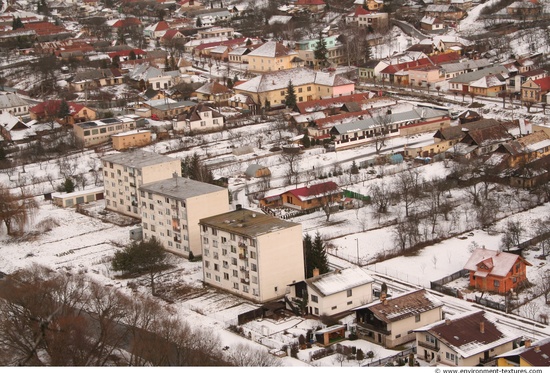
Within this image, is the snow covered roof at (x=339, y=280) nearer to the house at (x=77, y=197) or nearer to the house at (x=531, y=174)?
the house at (x=531, y=174)

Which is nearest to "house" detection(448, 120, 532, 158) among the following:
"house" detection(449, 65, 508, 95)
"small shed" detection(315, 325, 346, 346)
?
"house" detection(449, 65, 508, 95)

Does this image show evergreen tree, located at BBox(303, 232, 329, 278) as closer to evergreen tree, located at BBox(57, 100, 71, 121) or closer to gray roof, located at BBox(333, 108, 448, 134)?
gray roof, located at BBox(333, 108, 448, 134)

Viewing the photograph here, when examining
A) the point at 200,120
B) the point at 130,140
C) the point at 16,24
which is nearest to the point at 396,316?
the point at 130,140

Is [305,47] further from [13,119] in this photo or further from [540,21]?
[13,119]

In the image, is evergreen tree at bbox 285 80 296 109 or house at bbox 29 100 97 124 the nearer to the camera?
house at bbox 29 100 97 124

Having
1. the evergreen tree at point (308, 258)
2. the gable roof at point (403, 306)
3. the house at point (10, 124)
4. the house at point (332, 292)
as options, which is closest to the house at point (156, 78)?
the house at point (10, 124)

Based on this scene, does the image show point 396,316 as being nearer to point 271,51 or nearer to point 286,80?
point 286,80
